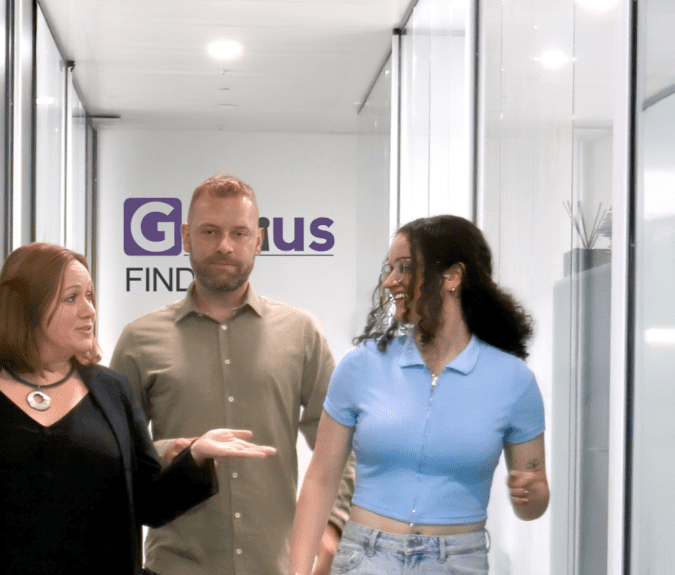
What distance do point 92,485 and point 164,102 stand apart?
18.0 feet

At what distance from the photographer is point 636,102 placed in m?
1.88

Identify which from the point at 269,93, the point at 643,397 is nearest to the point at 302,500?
the point at 643,397

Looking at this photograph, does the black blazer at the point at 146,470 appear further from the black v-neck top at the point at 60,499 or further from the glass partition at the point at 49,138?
the glass partition at the point at 49,138

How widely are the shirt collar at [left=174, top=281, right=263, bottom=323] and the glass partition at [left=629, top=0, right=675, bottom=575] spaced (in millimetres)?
1012

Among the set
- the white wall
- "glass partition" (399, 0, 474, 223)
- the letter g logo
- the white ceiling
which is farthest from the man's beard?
the letter g logo

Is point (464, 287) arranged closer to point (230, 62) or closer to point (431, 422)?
point (431, 422)

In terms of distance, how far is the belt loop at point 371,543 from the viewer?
175cm

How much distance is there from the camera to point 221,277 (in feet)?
7.65

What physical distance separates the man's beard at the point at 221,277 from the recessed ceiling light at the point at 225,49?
12.5 ft

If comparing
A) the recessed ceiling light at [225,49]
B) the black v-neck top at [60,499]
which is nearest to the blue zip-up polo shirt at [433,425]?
the black v-neck top at [60,499]

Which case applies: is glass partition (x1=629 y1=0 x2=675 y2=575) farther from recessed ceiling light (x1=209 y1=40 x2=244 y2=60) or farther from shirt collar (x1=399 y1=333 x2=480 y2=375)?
recessed ceiling light (x1=209 y1=40 x2=244 y2=60)

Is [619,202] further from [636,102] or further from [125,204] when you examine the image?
[125,204]

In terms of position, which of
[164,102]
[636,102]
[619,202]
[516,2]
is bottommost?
[619,202]

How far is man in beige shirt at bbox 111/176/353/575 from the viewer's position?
2293 mm
